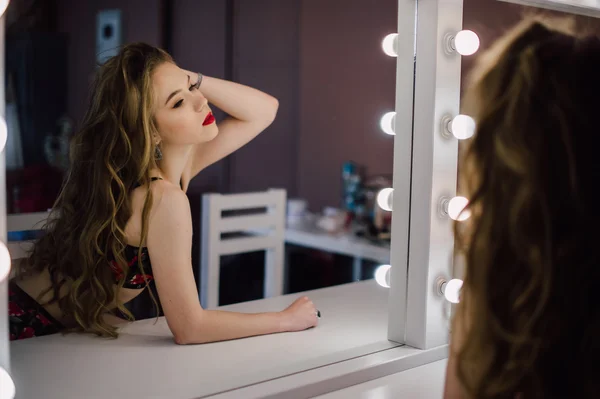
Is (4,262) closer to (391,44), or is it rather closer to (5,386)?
(5,386)

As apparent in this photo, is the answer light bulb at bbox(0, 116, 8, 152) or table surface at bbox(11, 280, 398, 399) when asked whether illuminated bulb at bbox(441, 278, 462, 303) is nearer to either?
table surface at bbox(11, 280, 398, 399)

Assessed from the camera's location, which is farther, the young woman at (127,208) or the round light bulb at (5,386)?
the young woman at (127,208)

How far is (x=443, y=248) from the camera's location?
3.20 feet

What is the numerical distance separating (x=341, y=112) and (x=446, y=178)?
2.35 feet

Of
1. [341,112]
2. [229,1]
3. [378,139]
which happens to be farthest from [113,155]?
[341,112]

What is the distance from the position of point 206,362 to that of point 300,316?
0.59ft

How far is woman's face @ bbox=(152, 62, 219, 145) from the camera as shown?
786 millimetres

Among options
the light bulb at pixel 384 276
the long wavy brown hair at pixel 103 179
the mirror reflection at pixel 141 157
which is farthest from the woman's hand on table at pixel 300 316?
the long wavy brown hair at pixel 103 179

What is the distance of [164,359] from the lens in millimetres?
830

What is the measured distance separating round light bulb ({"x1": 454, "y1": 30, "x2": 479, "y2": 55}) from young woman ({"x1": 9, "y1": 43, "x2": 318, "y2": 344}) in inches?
13.2

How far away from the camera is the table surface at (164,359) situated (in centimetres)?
76

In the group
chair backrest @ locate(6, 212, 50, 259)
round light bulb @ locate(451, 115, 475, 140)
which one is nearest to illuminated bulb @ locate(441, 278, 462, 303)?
round light bulb @ locate(451, 115, 475, 140)

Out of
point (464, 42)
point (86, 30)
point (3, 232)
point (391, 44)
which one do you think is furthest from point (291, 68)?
point (3, 232)

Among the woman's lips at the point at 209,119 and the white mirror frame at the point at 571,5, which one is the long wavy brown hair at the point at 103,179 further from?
the white mirror frame at the point at 571,5
